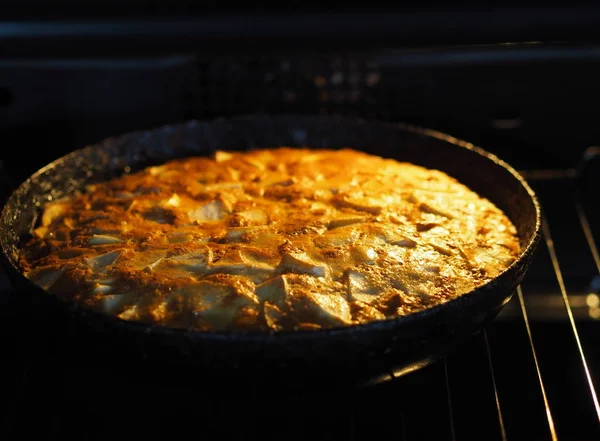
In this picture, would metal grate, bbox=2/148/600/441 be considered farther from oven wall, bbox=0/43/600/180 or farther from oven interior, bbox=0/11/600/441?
oven wall, bbox=0/43/600/180

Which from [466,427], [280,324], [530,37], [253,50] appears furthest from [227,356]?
[530,37]

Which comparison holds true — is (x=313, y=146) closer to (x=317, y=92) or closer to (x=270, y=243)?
(x=317, y=92)

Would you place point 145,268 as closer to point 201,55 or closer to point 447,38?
point 201,55

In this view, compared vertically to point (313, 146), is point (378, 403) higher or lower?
lower

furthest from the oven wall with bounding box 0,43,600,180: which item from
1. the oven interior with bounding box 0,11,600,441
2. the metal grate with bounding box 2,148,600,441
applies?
the metal grate with bounding box 2,148,600,441

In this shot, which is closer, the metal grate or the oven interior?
A: the metal grate

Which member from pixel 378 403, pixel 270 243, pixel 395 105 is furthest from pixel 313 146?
pixel 378 403

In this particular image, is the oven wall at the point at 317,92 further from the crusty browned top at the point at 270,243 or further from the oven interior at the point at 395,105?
the crusty browned top at the point at 270,243
